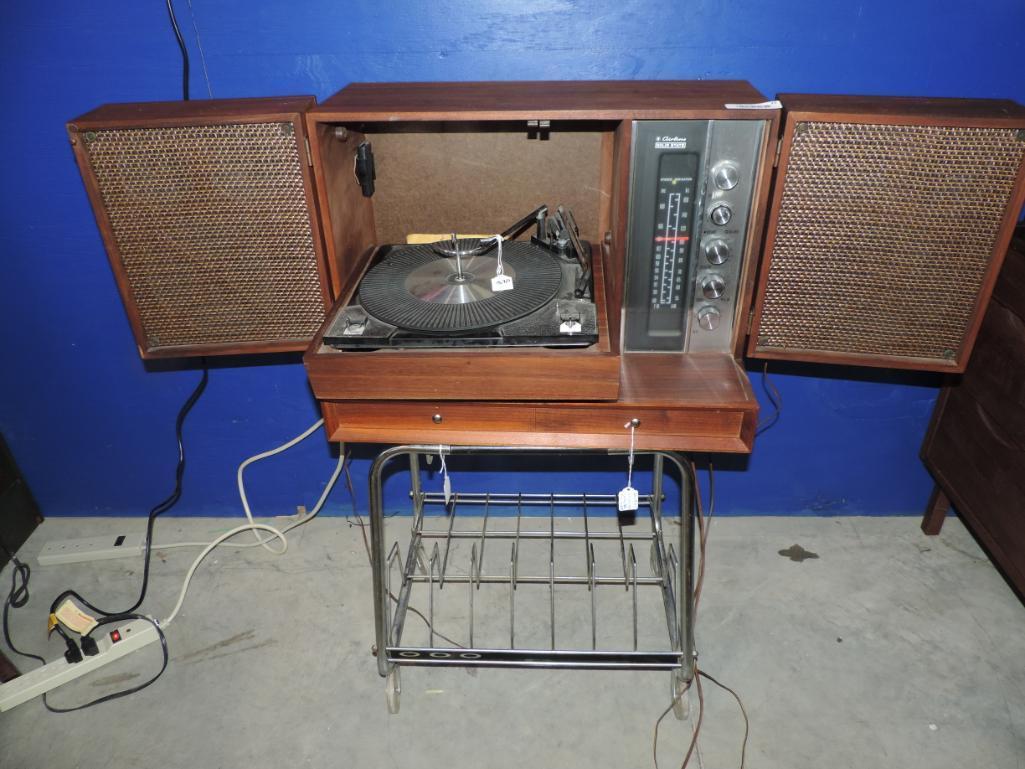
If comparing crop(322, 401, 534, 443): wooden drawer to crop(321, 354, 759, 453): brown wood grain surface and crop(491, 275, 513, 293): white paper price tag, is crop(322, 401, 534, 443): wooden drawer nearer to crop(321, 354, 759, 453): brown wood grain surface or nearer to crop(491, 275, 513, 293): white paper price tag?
crop(321, 354, 759, 453): brown wood grain surface

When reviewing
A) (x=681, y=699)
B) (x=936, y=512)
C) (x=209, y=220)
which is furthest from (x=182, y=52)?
(x=936, y=512)

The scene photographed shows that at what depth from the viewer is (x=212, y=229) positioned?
1296 millimetres

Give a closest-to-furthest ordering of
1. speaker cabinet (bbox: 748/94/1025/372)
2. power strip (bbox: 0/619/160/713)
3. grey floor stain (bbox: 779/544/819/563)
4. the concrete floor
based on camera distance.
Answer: speaker cabinet (bbox: 748/94/1025/372) < the concrete floor < power strip (bbox: 0/619/160/713) < grey floor stain (bbox: 779/544/819/563)

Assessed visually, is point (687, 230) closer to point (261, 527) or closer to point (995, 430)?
point (995, 430)

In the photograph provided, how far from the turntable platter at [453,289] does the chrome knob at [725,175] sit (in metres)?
0.31

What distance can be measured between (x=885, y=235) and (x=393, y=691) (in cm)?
130

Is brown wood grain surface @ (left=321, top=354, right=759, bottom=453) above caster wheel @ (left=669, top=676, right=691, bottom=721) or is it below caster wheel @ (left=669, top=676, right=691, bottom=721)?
above

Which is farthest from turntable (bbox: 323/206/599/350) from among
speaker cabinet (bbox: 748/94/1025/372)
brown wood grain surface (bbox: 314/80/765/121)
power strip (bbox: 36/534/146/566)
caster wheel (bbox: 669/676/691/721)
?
power strip (bbox: 36/534/146/566)

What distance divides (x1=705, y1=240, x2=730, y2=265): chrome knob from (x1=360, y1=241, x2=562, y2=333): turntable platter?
258 millimetres

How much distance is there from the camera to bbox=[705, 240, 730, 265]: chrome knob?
1265 mm

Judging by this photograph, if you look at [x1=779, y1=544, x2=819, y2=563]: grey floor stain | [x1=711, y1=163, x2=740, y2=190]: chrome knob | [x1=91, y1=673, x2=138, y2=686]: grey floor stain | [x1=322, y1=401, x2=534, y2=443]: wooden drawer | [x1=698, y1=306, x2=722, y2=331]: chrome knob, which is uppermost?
[x1=711, y1=163, x2=740, y2=190]: chrome knob

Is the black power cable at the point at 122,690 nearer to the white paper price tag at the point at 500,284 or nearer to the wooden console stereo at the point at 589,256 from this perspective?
the wooden console stereo at the point at 589,256

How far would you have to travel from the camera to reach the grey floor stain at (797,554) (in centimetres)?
198

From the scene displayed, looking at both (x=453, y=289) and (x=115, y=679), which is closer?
(x=453, y=289)
